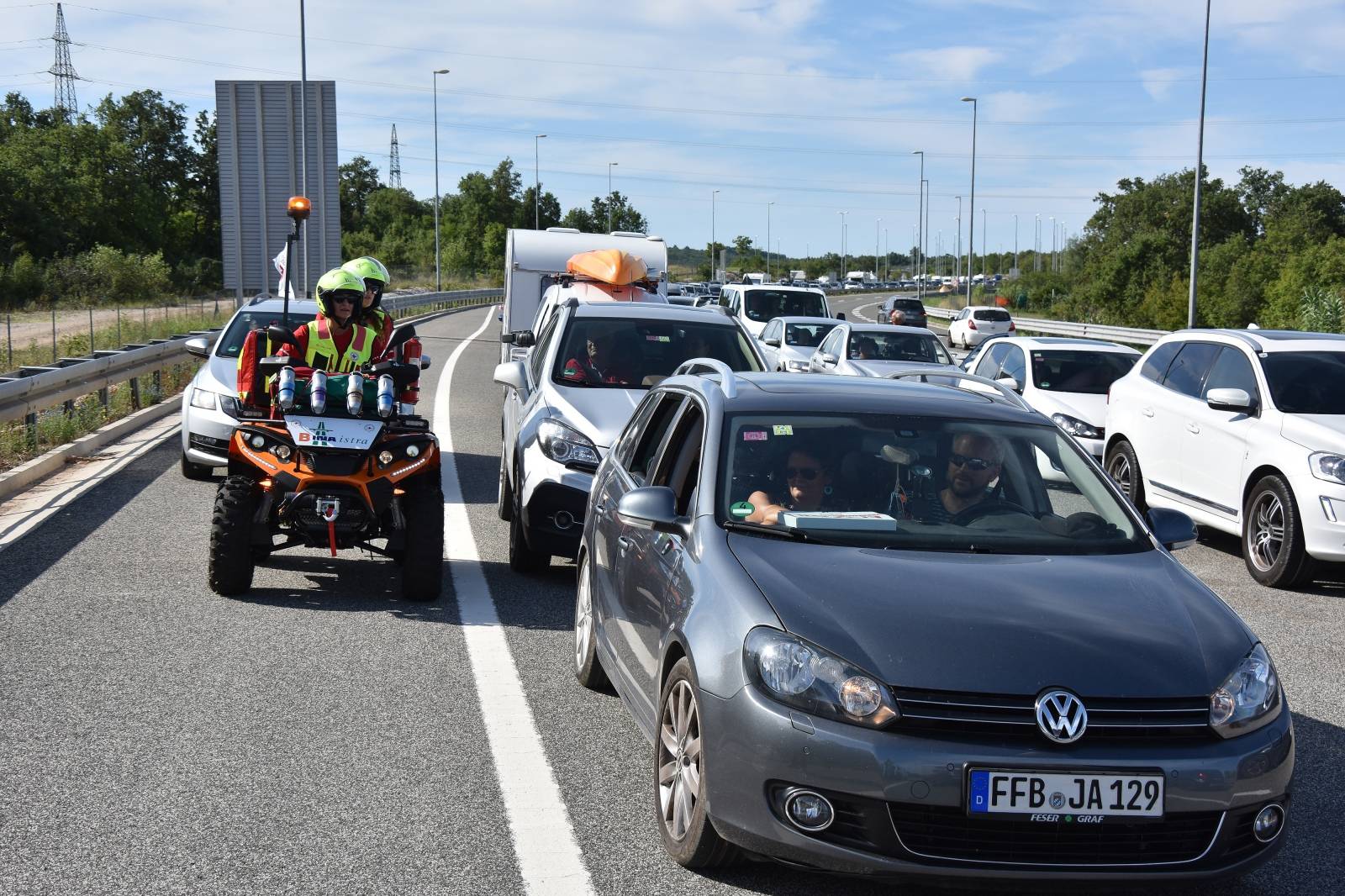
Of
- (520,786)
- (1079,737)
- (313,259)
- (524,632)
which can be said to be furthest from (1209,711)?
(313,259)

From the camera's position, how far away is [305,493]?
830 cm

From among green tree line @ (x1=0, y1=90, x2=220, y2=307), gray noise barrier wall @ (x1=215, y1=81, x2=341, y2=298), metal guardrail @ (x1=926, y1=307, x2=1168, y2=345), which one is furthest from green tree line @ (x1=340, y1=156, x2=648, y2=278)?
gray noise barrier wall @ (x1=215, y1=81, x2=341, y2=298)

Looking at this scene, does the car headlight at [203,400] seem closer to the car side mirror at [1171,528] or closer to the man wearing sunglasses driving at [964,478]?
the man wearing sunglasses driving at [964,478]

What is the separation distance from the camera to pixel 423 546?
831cm

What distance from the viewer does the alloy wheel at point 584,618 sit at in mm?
6485

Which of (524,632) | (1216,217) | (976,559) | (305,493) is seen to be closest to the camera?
(976,559)

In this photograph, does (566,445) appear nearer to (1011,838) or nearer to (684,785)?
(684,785)

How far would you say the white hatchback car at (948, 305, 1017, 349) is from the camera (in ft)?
164

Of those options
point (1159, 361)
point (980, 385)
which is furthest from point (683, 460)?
point (1159, 361)

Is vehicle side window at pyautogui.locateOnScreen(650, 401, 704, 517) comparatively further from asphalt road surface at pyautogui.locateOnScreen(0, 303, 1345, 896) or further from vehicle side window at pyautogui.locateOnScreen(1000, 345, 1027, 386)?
vehicle side window at pyautogui.locateOnScreen(1000, 345, 1027, 386)

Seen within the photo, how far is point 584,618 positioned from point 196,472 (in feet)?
24.6

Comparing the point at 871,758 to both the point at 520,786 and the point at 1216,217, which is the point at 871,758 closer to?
the point at 520,786

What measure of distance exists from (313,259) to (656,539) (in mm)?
28278

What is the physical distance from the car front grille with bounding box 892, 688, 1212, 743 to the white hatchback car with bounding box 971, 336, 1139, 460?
1248 centimetres
